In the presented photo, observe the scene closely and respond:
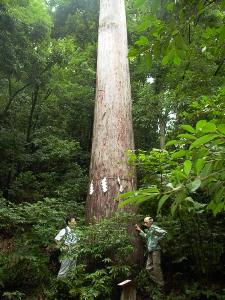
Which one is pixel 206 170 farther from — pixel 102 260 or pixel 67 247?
pixel 67 247

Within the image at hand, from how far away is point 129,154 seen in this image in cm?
504

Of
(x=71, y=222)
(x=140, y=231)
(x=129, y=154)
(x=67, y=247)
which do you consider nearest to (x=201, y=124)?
(x=129, y=154)

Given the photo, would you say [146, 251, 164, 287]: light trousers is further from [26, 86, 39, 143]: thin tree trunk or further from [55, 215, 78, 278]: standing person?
[26, 86, 39, 143]: thin tree trunk

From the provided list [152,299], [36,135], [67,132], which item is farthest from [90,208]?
[67,132]

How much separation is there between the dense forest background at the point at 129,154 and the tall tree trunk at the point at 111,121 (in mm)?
493

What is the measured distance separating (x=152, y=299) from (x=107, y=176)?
213 centimetres

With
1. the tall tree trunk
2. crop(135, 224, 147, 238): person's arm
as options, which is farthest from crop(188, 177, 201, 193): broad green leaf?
crop(135, 224, 147, 238): person's arm

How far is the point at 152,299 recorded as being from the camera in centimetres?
505

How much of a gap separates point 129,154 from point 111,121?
200cm

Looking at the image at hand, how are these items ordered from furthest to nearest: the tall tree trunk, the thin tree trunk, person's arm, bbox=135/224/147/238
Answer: the thin tree trunk < the tall tree trunk < person's arm, bbox=135/224/147/238

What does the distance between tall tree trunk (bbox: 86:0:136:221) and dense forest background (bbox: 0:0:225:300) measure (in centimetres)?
49

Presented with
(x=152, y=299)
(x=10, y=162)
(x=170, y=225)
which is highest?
(x=10, y=162)

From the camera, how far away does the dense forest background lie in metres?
1.88

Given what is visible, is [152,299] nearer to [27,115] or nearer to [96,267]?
[96,267]
